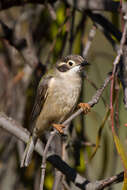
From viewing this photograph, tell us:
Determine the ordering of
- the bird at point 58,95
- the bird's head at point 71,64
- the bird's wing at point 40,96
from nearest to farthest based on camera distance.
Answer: the bird's head at point 71,64
the bird at point 58,95
the bird's wing at point 40,96

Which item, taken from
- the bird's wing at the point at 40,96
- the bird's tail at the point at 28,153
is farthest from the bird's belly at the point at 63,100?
the bird's tail at the point at 28,153

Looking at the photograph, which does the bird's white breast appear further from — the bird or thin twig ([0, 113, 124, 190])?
thin twig ([0, 113, 124, 190])

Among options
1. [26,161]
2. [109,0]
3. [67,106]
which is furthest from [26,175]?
[109,0]

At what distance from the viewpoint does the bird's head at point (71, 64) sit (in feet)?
10.5

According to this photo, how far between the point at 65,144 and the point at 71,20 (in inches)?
54.1

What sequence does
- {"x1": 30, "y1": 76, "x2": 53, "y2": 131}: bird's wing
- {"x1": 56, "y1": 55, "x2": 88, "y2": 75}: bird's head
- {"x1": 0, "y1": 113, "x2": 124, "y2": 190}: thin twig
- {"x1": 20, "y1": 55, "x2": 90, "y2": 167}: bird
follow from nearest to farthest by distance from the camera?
{"x1": 0, "y1": 113, "x2": 124, "y2": 190}: thin twig
{"x1": 56, "y1": 55, "x2": 88, "y2": 75}: bird's head
{"x1": 20, "y1": 55, "x2": 90, "y2": 167}: bird
{"x1": 30, "y1": 76, "x2": 53, "y2": 131}: bird's wing

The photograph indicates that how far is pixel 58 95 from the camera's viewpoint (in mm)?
3373

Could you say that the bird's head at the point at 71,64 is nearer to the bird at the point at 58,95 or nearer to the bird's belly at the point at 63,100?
the bird at the point at 58,95

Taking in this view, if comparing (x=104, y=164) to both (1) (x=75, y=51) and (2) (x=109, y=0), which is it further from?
(2) (x=109, y=0)

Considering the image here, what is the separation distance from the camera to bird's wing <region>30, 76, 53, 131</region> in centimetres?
349

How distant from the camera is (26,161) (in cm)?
338

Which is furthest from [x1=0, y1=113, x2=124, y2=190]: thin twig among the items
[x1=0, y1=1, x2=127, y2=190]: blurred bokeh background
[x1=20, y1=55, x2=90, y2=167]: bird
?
[x1=0, y1=1, x2=127, y2=190]: blurred bokeh background

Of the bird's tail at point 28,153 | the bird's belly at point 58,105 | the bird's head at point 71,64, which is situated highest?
the bird's head at point 71,64

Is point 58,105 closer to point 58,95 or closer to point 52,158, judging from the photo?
point 58,95
